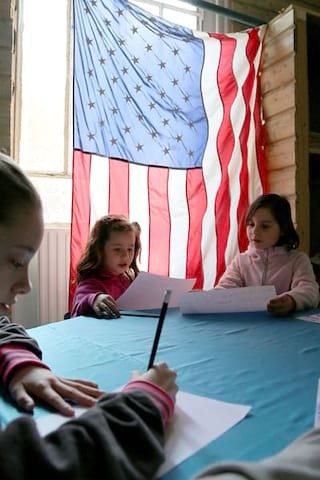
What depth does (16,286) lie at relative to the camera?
1.95 feet

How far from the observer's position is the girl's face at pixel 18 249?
1.78 feet

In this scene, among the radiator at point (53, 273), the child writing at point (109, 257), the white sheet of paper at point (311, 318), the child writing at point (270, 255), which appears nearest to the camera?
the white sheet of paper at point (311, 318)

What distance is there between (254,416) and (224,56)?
7.54 feet

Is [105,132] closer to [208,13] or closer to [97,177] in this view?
[97,177]

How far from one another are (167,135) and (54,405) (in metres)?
1.88

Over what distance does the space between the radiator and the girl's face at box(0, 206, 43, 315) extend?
161cm

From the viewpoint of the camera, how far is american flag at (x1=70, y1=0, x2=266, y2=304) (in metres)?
1.98

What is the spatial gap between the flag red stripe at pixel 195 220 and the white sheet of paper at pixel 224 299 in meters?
1.03

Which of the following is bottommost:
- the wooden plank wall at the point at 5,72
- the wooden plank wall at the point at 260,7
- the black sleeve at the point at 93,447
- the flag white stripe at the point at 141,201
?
the black sleeve at the point at 93,447

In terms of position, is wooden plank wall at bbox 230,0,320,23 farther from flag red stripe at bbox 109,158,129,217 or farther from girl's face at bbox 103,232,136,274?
girl's face at bbox 103,232,136,274

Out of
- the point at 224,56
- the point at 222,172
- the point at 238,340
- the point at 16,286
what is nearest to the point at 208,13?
the point at 224,56

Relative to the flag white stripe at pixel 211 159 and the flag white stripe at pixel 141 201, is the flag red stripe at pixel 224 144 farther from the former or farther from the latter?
the flag white stripe at pixel 141 201

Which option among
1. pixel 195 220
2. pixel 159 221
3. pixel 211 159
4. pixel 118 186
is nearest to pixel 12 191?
pixel 118 186

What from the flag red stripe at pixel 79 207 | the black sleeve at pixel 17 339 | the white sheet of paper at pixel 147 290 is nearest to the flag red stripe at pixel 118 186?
the flag red stripe at pixel 79 207
